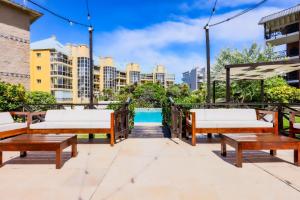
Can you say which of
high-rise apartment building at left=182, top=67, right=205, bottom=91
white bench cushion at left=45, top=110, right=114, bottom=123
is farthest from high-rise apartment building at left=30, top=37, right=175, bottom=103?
white bench cushion at left=45, top=110, right=114, bottom=123

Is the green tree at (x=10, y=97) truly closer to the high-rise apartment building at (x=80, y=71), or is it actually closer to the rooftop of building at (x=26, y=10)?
the rooftop of building at (x=26, y=10)

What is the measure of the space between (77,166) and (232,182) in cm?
242

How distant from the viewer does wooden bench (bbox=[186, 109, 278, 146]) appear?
6.33 meters

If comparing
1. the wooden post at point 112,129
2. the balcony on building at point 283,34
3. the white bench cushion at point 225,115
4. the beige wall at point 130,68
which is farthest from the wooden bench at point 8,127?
the beige wall at point 130,68

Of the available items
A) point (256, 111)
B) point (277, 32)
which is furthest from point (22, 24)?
point (277, 32)

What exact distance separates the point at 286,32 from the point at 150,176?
39.2 metres

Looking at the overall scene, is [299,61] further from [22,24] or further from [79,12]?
[22,24]

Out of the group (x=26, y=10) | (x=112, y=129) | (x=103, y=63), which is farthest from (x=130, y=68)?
(x=112, y=129)

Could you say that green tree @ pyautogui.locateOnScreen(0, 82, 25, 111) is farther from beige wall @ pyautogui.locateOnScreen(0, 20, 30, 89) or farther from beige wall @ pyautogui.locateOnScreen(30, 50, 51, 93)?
beige wall @ pyautogui.locateOnScreen(30, 50, 51, 93)

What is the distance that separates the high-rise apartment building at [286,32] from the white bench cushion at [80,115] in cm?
3209

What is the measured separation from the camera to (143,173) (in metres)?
4.10

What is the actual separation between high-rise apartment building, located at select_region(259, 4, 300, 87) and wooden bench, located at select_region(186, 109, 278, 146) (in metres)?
30.3

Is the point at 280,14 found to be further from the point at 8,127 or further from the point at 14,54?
the point at 8,127

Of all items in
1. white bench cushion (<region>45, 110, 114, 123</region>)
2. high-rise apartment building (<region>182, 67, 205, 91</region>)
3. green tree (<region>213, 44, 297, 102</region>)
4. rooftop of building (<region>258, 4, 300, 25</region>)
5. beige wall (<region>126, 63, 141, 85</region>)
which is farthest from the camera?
high-rise apartment building (<region>182, 67, 205, 91</region>)
